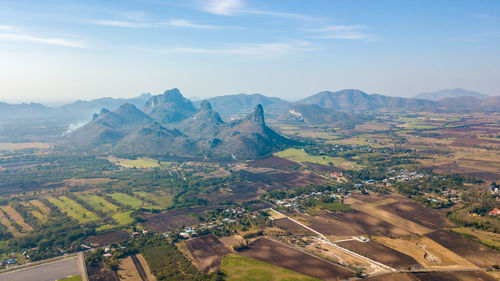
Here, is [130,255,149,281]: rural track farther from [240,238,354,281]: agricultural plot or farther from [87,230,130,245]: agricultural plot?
[240,238,354,281]: agricultural plot

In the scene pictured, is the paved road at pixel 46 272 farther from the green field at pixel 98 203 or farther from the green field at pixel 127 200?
the green field at pixel 127 200

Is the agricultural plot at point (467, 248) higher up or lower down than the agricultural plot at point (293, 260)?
higher up

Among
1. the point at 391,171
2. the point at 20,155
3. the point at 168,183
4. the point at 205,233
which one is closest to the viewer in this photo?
the point at 205,233

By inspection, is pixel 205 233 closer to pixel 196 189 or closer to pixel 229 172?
pixel 196 189

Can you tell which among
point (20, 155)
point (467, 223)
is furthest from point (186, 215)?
point (20, 155)

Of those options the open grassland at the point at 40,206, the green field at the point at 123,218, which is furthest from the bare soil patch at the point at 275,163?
the open grassland at the point at 40,206

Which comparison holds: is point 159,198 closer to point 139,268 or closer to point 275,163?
point 139,268

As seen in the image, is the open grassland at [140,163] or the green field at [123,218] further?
the open grassland at [140,163]
